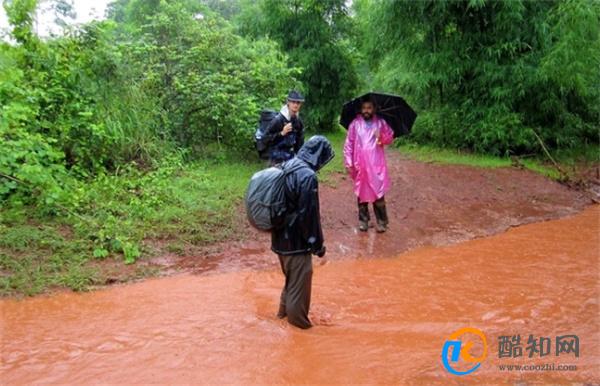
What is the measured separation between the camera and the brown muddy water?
11.5 feet

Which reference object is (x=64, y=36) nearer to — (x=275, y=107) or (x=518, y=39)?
(x=275, y=107)

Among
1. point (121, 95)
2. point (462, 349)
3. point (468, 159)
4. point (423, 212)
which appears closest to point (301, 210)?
point (462, 349)

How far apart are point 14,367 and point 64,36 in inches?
217

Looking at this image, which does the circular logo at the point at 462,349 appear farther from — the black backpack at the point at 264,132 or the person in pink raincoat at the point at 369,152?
the black backpack at the point at 264,132

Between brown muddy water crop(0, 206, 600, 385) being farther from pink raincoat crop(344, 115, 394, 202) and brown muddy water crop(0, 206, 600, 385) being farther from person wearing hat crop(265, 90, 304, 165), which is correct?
person wearing hat crop(265, 90, 304, 165)

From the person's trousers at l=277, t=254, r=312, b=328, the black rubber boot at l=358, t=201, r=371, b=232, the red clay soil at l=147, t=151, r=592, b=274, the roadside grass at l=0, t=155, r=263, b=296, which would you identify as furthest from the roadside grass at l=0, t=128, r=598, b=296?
the person's trousers at l=277, t=254, r=312, b=328

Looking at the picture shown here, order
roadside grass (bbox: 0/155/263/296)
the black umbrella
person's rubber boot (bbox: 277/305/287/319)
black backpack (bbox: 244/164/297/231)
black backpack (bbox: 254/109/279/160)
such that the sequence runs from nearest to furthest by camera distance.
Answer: black backpack (bbox: 244/164/297/231) → person's rubber boot (bbox: 277/305/287/319) → roadside grass (bbox: 0/155/263/296) → black backpack (bbox: 254/109/279/160) → the black umbrella

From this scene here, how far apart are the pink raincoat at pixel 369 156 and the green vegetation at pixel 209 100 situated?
5.76 ft

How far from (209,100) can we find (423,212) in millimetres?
4040

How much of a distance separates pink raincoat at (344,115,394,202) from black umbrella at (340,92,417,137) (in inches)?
3.6

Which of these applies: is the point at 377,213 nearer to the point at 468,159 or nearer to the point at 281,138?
the point at 281,138

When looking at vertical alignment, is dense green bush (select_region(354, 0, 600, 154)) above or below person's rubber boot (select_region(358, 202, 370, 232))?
above

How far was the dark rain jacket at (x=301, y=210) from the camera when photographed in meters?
3.86

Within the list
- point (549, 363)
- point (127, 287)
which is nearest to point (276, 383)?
point (549, 363)
